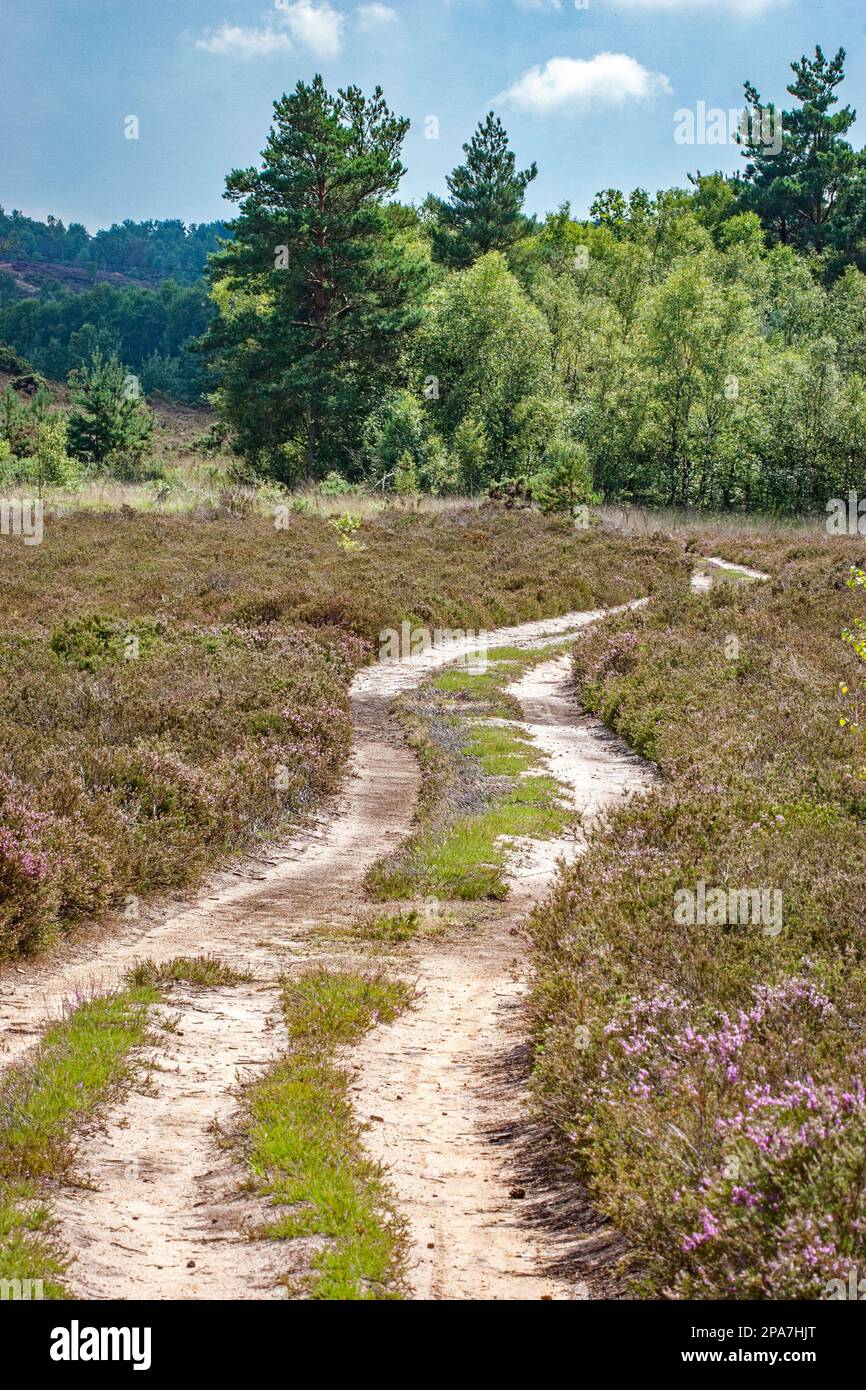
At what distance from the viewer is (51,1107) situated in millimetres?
6199

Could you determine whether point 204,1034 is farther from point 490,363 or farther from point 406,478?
point 490,363

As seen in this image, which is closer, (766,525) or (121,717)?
(121,717)

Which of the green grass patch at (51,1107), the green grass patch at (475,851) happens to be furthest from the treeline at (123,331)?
the green grass patch at (51,1107)

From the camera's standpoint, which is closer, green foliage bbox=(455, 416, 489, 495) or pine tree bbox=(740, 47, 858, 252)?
green foliage bbox=(455, 416, 489, 495)

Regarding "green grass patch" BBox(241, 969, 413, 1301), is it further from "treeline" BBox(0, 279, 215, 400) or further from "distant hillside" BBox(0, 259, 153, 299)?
"distant hillside" BBox(0, 259, 153, 299)

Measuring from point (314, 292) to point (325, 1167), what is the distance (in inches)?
2242

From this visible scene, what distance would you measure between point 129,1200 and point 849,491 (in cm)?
5720

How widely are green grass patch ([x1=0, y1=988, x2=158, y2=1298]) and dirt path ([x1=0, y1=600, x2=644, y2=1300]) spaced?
0.14 meters

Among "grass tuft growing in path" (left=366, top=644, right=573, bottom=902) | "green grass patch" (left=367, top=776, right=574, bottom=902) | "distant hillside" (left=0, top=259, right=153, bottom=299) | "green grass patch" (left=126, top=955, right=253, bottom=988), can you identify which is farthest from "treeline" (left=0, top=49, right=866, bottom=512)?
"distant hillside" (left=0, top=259, right=153, bottom=299)

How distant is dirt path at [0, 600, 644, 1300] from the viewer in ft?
16.4

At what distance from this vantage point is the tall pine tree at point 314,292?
5384 cm
